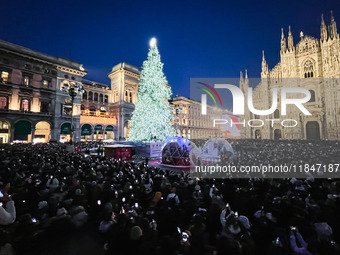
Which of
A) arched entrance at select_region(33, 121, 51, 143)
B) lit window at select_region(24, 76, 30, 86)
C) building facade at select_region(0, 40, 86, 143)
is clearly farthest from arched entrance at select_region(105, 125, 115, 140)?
lit window at select_region(24, 76, 30, 86)

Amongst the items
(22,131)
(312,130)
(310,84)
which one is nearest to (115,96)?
(22,131)

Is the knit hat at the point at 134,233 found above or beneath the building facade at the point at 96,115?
beneath

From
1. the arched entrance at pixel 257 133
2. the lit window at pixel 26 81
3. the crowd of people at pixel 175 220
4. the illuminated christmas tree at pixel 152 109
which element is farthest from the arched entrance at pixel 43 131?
the arched entrance at pixel 257 133

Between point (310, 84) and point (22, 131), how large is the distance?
51.4 metres

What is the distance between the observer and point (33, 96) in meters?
29.0

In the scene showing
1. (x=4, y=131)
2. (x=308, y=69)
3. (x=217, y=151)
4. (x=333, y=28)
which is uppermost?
(x=333, y=28)

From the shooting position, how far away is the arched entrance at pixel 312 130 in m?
28.6

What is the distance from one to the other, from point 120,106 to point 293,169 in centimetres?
3660

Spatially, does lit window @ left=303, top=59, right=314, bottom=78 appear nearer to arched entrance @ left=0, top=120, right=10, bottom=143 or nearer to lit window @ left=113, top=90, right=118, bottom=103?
lit window @ left=113, top=90, right=118, bottom=103

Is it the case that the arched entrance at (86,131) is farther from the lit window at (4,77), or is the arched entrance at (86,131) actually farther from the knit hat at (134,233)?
the knit hat at (134,233)

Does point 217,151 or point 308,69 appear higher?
point 308,69

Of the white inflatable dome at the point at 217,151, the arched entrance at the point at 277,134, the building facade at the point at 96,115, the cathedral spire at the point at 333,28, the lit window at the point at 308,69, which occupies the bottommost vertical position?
the white inflatable dome at the point at 217,151

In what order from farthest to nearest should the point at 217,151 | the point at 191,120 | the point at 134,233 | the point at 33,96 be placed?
the point at 191,120 → the point at 33,96 → the point at 217,151 → the point at 134,233

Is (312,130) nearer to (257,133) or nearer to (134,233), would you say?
(257,133)
